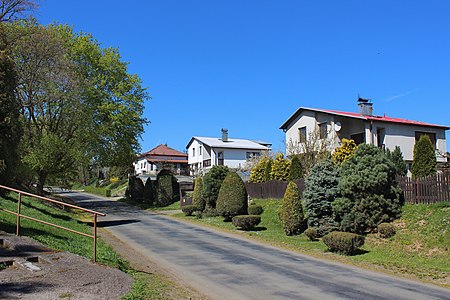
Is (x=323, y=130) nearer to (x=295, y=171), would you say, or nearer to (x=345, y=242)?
(x=295, y=171)

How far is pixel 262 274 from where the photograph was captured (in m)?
10.2

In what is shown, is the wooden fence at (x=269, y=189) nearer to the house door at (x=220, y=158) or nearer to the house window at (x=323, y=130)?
the house window at (x=323, y=130)

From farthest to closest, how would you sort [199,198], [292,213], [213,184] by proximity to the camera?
1. [199,198]
2. [213,184]
3. [292,213]

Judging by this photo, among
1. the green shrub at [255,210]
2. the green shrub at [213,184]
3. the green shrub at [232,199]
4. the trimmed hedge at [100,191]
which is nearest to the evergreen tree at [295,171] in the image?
the green shrub at [255,210]

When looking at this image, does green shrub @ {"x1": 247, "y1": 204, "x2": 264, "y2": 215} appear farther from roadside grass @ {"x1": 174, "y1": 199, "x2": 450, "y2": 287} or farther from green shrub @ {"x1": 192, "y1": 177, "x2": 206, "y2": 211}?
green shrub @ {"x1": 192, "y1": 177, "x2": 206, "y2": 211}

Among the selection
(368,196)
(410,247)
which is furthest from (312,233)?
(410,247)

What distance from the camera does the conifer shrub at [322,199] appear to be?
669 inches

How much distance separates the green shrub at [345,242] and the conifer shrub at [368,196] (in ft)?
7.61

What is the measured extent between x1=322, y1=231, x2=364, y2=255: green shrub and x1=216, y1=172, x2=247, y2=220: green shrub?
975cm

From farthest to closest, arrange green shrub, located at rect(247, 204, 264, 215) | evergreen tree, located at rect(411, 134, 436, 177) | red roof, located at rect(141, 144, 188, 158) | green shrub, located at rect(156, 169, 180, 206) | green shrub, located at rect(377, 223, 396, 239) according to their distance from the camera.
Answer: red roof, located at rect(141, 144, 188, 158)
green shrub, located at rect(156, 169, 180, 206)
green shrub, located at rect(247, 204, 264, 215)
evergreen tree, located at rect(411, 134, 436, 177)
green shrub, located at rect(377, 223, 396, 239)

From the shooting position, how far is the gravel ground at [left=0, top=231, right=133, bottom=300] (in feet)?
20.0

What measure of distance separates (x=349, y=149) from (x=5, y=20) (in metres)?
23.1

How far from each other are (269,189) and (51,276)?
788 inches

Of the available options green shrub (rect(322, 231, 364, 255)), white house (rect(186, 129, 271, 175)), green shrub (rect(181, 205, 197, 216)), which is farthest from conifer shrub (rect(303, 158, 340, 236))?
white house (rect(186, 129, 271, 175))
